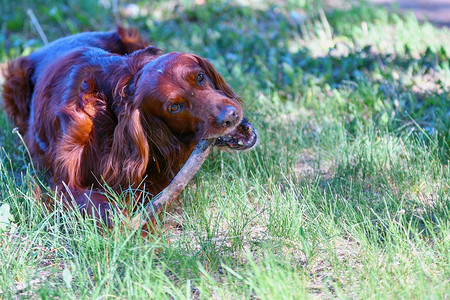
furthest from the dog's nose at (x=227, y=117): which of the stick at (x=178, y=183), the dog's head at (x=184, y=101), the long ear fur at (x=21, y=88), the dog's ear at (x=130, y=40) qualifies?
the long ear fur at (x=21, y=88)

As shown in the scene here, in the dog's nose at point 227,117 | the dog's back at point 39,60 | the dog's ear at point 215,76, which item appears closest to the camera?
the dog's nose at point 227,117

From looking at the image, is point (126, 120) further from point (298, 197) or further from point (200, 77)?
point (298, 197)

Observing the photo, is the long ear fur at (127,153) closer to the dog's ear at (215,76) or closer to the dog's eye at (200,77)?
the dog's eye at (200,77)

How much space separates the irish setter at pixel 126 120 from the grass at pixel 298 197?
0.54 feet

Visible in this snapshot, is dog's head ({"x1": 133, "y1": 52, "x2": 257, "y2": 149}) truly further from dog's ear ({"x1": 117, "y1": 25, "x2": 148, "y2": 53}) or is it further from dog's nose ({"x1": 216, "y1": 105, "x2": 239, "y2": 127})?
dog's ear ({"x1": 117, "y1": 25, "x2": 148, "y2": 53})

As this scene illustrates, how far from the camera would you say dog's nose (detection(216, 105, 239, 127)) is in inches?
104

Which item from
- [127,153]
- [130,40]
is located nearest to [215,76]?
[127,153]

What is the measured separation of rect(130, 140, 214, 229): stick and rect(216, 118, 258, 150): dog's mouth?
0.13 m

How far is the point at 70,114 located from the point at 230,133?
2.73ft

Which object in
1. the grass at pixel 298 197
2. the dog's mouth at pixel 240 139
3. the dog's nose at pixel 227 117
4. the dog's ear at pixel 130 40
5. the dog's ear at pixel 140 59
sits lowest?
the grass at pixel 298 197

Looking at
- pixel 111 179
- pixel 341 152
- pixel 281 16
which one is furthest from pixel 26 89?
pixel 281 16

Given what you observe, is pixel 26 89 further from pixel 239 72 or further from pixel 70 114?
pixel 239 72

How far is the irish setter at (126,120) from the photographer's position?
2.73 m

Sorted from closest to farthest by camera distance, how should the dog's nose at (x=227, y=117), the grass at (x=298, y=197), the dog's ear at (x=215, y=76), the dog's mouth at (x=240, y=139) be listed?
the grass at (x=298, y=197), the dog's nose at (x=227, y=117), the dog's mouth at (x=240, y=139), the dog's ear at (x=215, y=76)
